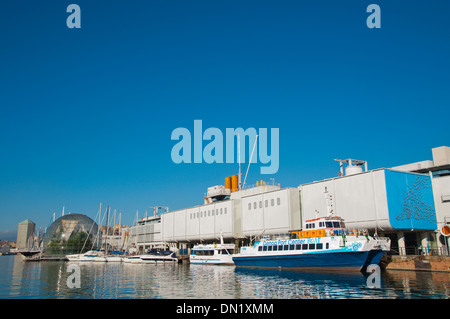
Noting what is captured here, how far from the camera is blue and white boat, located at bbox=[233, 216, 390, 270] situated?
46.3 m

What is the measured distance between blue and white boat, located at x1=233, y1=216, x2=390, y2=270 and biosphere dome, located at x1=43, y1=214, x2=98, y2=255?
106 meters

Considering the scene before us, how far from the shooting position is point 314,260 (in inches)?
1980

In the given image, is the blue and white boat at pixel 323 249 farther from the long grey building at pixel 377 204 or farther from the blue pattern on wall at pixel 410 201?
the blue pattern on wall at pixel 410 201

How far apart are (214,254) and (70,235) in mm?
96274

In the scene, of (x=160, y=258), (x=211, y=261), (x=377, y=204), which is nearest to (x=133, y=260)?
(x=160, y=258)

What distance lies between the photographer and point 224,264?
2913 inches

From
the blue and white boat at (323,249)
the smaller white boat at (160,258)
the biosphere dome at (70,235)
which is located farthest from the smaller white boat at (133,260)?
the biosphere dome at (70,235)

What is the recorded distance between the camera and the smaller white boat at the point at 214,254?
2908 inches

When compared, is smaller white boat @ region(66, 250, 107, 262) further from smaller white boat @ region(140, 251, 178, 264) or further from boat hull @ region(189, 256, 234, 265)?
boat hull @ region(189, 256, 234, 265)

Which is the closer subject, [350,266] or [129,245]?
[350,266]

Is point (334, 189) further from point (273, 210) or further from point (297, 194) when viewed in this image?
point (273, 210)
